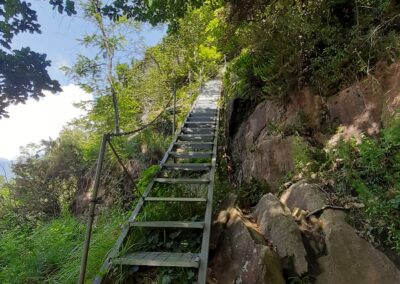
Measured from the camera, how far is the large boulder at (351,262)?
2148 mm

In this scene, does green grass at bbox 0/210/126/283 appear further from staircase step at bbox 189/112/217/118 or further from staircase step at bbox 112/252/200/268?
staircase step at bbox 189/112/217/118

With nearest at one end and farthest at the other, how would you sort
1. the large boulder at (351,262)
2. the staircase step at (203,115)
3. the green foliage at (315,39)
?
the large boulder at (351,262), the green foliage at (315,39), the staircase step at (203,115)

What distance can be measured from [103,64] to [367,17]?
6971 mm

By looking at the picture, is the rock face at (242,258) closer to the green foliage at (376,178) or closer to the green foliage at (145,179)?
the green foliage at (376,178)

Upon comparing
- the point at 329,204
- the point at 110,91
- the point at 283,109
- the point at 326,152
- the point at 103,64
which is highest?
the point at 103,64

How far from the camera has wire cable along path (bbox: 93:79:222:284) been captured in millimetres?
2527

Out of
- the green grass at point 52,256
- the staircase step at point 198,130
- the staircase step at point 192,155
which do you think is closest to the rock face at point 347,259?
the green grass at point 52,256

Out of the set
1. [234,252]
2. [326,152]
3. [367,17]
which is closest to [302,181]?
Result: [326,152]

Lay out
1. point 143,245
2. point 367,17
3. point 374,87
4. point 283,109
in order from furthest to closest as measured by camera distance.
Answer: point 283,109 → point 367,17 → point 374,87 → point 143,245

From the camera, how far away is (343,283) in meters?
2.18

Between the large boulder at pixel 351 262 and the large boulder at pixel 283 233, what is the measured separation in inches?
6.5

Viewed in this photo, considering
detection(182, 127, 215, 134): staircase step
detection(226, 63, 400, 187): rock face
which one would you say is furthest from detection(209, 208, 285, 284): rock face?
detection(182, 127, 215, 134): staircase step

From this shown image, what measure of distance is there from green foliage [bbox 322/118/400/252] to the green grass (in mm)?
2434

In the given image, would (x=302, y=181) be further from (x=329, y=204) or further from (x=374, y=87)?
(x=374, y=87)
